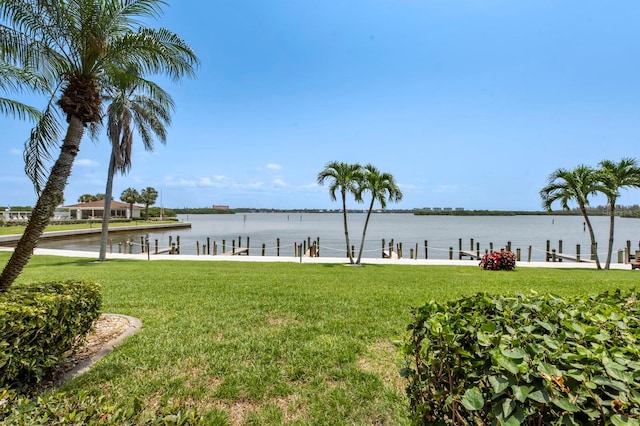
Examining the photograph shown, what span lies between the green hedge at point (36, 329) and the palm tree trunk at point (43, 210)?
0.97 ft

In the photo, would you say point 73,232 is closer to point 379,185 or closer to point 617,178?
point 379,185

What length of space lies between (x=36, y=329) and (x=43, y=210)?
6.05ft

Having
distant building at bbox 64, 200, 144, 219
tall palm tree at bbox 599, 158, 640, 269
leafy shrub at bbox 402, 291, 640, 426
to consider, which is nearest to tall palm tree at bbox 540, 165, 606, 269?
tall palm tree at bbox 599, 158, 640, 269

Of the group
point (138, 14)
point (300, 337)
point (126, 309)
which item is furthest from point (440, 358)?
point (138, 14)

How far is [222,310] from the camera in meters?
5.52

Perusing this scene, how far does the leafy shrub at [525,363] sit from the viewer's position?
1.15m

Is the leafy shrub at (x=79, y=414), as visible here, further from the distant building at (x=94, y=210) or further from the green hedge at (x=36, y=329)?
the distant building at (x=94, y=210)

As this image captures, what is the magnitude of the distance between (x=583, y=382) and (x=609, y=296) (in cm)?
164

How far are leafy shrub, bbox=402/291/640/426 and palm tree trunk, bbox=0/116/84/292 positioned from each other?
455cm

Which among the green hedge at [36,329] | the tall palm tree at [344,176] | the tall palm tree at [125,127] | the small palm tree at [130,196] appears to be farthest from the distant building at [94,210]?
the green hedge at [36,329]

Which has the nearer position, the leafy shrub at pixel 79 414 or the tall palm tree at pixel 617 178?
the leafy shrub at pixel 79 414

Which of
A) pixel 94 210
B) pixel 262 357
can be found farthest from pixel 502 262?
pixel 94 210

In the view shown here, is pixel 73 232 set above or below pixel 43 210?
below

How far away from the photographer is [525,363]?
127 centimetres
